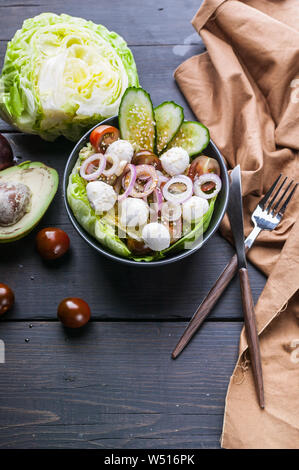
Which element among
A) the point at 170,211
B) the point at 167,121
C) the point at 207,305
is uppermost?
the point at 167,121

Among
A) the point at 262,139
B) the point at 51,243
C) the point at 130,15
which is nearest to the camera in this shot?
the point at 51,243

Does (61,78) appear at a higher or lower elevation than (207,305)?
higher

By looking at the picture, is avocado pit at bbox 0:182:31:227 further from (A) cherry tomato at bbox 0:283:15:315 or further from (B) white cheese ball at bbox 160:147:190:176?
(B) white cheese ball at bbox 160:147:190:176

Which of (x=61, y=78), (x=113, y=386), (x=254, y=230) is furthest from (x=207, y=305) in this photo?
(x=61, y=78)

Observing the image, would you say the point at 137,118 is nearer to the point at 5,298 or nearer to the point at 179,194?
the point at 179,194

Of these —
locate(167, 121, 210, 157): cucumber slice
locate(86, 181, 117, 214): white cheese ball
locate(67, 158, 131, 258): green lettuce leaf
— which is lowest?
locate(67, 158, 131, 258): green lettuce leaf

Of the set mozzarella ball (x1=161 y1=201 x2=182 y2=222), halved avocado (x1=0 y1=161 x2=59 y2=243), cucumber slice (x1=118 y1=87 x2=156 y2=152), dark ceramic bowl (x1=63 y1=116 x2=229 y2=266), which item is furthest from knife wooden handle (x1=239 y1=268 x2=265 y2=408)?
halved avocado (x1=0 y1=161 x2=59 y2=243)

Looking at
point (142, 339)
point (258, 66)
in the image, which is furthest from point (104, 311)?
point (258, 66)

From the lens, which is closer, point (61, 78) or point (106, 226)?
point (106, 226)
